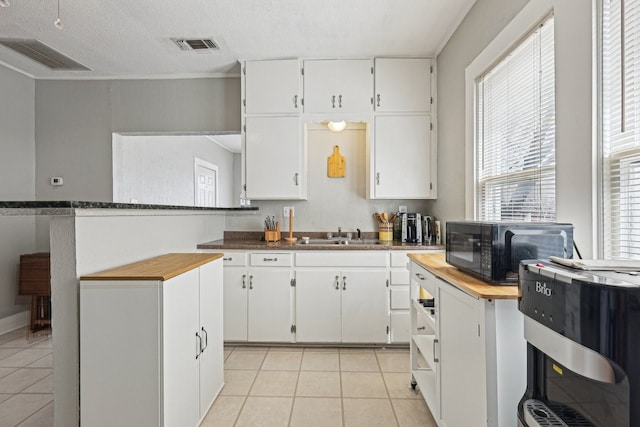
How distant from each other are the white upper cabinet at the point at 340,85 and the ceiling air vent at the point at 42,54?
90.0 inches

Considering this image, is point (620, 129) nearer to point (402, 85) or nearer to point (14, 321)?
point (402, 85)

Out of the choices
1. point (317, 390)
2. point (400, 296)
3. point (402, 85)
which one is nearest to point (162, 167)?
point (402, 85)

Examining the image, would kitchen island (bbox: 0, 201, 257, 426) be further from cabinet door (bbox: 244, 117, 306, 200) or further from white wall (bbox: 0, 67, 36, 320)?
white wall (bbox: 0, 67, 36, 320)

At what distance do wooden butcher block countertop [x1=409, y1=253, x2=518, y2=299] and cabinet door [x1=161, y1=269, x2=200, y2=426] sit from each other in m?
1.27

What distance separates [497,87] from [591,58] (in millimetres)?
904

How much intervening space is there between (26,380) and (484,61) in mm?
3812

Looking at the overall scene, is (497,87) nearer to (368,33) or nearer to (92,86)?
(368,33)

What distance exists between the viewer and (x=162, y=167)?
4754mm

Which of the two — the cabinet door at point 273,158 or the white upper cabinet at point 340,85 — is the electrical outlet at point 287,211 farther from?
the white upper cabinet at point 340,85

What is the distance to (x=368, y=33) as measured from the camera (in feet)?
9.64

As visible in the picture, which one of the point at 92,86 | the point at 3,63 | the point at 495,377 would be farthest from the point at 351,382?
the point at 3,63

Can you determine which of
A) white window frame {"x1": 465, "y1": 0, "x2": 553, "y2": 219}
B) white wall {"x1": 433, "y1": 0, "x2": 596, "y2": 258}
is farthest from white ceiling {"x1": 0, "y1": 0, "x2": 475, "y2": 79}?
white wall {"x1": 433, "y1": 0, "x2": 596, "y2": 258}

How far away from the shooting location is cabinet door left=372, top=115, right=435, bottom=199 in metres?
3.37

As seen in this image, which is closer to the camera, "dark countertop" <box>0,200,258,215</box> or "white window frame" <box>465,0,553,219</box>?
"dark countertop" <box>0,200,258,215</box>
